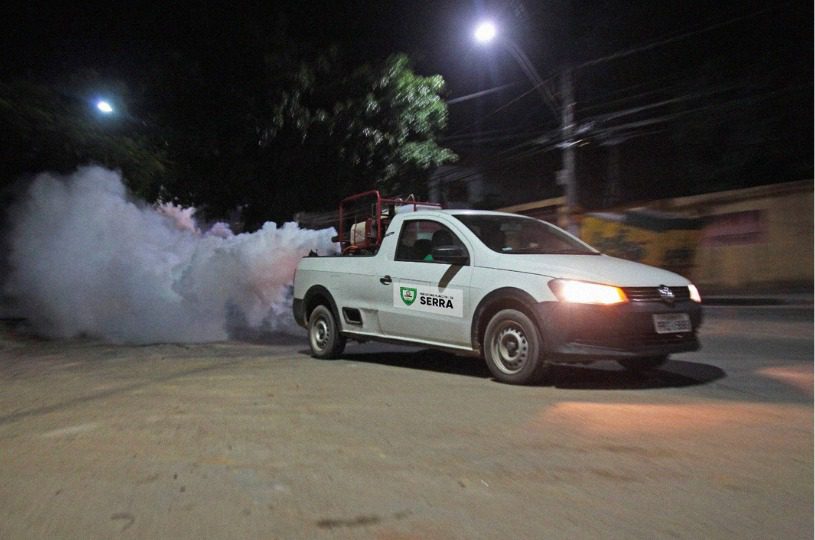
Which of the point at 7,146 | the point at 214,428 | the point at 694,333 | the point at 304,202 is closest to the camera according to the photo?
the point at 214,428

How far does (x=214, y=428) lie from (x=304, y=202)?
11172 millimetres

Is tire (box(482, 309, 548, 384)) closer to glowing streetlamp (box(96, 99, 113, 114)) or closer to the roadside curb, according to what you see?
glowing streetlamp (box(96, 99, 113, 114))

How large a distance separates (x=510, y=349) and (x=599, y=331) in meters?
0.85

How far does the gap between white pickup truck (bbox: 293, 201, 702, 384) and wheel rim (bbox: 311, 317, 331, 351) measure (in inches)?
1.4

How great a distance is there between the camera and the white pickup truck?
5.66m

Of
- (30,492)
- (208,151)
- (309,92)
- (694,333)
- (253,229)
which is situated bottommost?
(30,492)

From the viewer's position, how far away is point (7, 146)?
36.5ft

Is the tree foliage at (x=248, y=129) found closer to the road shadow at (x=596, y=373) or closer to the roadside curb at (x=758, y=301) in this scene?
the road shadow at (x=596, y=373)

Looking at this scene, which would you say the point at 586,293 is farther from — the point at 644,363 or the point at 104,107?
the point at 104,107

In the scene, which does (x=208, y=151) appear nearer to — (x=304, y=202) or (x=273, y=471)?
(x=304, y=202)

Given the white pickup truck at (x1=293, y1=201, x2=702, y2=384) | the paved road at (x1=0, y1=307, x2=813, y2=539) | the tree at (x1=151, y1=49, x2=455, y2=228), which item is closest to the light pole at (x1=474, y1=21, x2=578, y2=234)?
the tree at (x1=151, y1=49, x2=455, y2=228)

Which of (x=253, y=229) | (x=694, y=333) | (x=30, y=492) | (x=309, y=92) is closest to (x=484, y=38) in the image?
(x=309, y=92)

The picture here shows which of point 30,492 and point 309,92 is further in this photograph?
point 309,92

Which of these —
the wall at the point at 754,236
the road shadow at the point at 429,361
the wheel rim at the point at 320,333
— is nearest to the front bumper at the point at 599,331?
the road shadow at the point at 429,361
